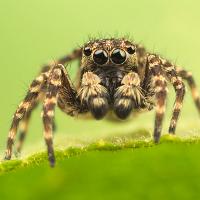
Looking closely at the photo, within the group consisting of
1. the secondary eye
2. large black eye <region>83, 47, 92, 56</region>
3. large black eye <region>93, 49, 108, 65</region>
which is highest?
the secondary eye

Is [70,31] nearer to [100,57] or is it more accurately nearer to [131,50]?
[131,50]

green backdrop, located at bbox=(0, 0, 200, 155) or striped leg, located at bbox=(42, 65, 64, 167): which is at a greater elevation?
green backdrop, located at bbox=(0, 0, 200, 155)

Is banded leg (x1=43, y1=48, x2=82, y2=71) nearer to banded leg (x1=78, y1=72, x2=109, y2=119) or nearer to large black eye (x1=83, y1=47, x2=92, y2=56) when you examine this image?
large black eye (x1=83, y1=47, x2=92, y2=56)

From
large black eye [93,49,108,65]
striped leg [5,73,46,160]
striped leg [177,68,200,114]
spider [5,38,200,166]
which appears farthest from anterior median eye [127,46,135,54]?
striped leg [5,73,46,160]

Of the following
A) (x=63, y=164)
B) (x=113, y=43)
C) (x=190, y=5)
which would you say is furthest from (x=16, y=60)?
(x=63, y=164)

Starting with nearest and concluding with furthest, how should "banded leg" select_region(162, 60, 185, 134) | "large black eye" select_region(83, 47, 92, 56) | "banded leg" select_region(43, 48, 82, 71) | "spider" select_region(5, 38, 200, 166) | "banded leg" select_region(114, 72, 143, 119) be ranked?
1. "banded leg" select_region(162, 60, 185, 134)
2. "spider" select_region(5, 38, 200, 166)
3. "banded leg" select_region(114, 72, 143, 119)
4. "large black eye" select_region(83, 47, 92, 56)
5. "banded leg" select_region(43, 48, 82, 71)

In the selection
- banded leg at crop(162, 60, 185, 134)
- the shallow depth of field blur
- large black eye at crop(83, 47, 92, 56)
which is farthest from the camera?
the shallow depth of field blur

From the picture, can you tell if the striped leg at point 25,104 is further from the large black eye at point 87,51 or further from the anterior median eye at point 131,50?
the anterior median eye at point 131,50
